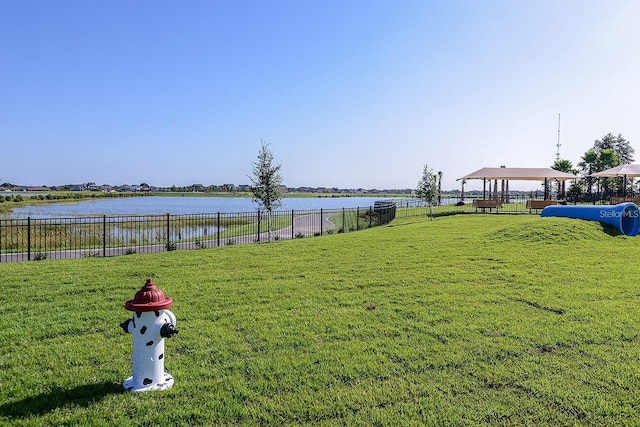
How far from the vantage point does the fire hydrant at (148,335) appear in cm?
355

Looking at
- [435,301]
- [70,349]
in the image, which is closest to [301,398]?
[70,349]

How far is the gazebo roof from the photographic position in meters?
30.0

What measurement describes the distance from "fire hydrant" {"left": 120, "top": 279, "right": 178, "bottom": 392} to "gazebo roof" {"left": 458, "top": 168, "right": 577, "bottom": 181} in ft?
101

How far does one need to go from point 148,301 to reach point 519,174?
105ft

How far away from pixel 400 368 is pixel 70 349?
347cm

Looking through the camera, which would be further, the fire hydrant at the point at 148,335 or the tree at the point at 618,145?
the tree at the point at 618,145

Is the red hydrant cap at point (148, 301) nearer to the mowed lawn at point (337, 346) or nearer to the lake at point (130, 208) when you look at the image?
the mowed lawn at point (337, 346)

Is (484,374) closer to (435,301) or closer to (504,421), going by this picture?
(504,421)

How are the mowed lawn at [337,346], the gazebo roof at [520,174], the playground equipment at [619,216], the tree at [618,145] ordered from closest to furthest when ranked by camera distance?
the mowed lawn at [337,346], the playground equipment at [619,216], the gazebo roof at [520,174], the tree at [618,145]

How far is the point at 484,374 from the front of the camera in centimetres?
389

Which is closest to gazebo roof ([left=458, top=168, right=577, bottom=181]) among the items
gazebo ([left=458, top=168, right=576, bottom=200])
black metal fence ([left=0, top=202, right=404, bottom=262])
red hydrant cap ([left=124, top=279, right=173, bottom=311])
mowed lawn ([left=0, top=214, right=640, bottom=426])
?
gazebo ([left=458, top=168, right=576, bottom=200])

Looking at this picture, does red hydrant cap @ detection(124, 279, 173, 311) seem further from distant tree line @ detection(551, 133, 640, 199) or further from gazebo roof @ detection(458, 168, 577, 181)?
distant tree line @ detection(551, 133, 640, 199)

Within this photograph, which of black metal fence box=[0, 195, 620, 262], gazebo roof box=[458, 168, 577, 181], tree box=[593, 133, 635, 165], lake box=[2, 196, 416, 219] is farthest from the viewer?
tree box=[593, 133, 635, 165]

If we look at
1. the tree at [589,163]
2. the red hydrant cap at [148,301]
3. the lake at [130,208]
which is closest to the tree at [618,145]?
the tree at [589,163]
